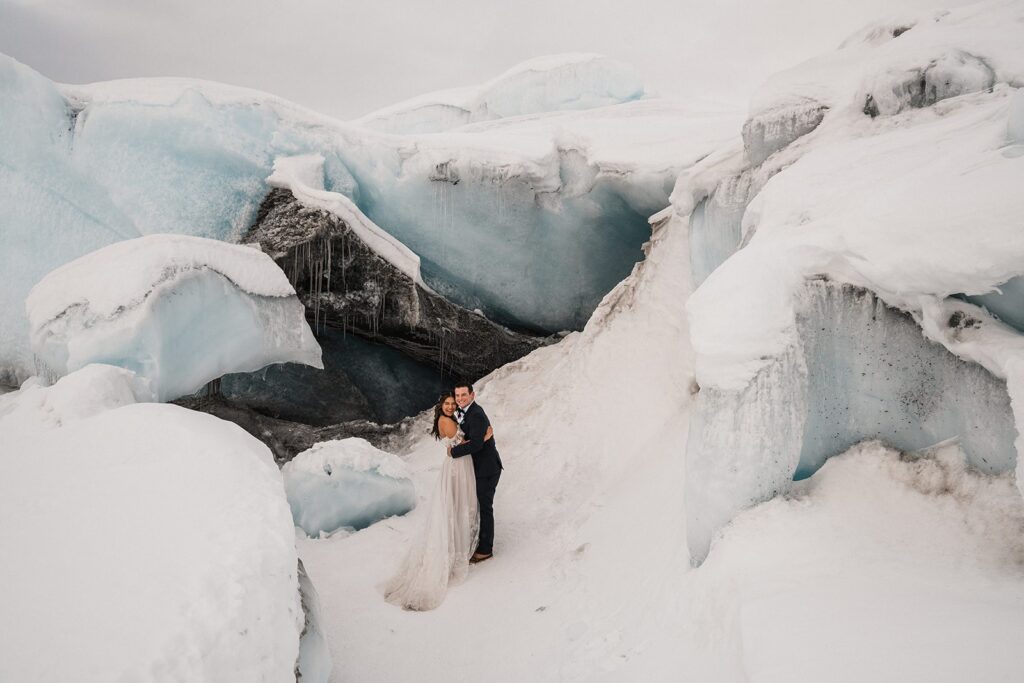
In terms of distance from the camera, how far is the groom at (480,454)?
172 inches

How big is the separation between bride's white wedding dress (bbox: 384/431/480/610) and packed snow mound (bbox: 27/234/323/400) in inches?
100

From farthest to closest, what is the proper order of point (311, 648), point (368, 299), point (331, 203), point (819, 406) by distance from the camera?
point (368, 299)
point (331, 203)
point (819, 406)
point (311, 648)

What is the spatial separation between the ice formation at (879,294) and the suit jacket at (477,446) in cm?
147

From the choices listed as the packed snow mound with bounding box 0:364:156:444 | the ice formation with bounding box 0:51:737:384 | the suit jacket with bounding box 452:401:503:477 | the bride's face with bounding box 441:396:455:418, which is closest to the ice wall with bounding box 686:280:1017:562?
the suit jacket with bounding box 452:401:503:477

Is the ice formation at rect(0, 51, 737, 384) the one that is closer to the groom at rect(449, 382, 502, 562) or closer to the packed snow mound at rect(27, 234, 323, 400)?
the packed snow mound at rect(27, 234, 323, 400)

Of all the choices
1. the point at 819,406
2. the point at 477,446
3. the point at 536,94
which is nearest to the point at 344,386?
the point at 477,446

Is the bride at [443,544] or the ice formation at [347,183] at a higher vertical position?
the ice formation at [347,183]

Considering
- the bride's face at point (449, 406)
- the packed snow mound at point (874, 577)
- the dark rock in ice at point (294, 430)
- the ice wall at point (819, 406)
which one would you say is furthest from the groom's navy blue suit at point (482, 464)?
the dark rock in ice at point (294, 430)

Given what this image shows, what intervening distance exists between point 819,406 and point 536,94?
10.7 metres

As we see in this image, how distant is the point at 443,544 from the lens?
4203mm

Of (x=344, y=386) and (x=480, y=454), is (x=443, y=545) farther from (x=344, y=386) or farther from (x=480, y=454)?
(x=344, y=386)

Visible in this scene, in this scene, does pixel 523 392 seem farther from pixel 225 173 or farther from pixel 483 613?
pixel 225 173

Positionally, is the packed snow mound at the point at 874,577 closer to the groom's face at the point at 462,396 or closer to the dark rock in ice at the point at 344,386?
the groom's face at the point at 462,396

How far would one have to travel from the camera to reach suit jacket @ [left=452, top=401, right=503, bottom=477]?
14.2 feet
